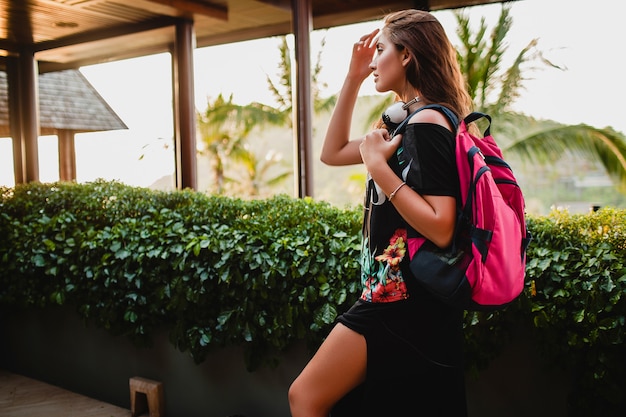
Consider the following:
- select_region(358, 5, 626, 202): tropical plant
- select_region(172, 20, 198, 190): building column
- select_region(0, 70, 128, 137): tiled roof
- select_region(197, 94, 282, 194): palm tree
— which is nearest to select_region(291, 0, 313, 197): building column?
select_region(172, 20, 198, 190): building column

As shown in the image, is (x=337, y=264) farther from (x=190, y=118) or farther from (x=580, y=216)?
(x=190, y=118)

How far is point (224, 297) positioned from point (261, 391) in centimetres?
58

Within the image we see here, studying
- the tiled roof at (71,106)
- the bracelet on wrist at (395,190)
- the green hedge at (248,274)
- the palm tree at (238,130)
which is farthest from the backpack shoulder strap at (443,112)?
the palm tree at (238,130)

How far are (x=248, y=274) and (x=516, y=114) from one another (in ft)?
26.5

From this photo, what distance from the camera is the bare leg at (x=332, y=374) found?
158 cm

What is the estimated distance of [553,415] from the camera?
260cm

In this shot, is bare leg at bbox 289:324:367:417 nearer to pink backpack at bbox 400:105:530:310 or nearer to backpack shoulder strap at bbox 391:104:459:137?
pink backpack at bbox 400:105:530:310

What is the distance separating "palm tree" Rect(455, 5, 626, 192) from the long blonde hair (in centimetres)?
724

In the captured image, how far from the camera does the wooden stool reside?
3627mm

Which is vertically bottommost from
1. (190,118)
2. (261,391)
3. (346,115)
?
(261,391)

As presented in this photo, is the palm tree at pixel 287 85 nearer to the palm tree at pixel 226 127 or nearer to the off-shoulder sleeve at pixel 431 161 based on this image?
the palm tree at pixel 226 127

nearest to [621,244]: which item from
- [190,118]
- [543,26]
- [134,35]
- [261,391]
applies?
[261,391]

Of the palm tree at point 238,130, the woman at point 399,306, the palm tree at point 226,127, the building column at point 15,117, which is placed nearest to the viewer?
the woman at point 399,306

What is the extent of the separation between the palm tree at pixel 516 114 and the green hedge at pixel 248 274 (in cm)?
588
